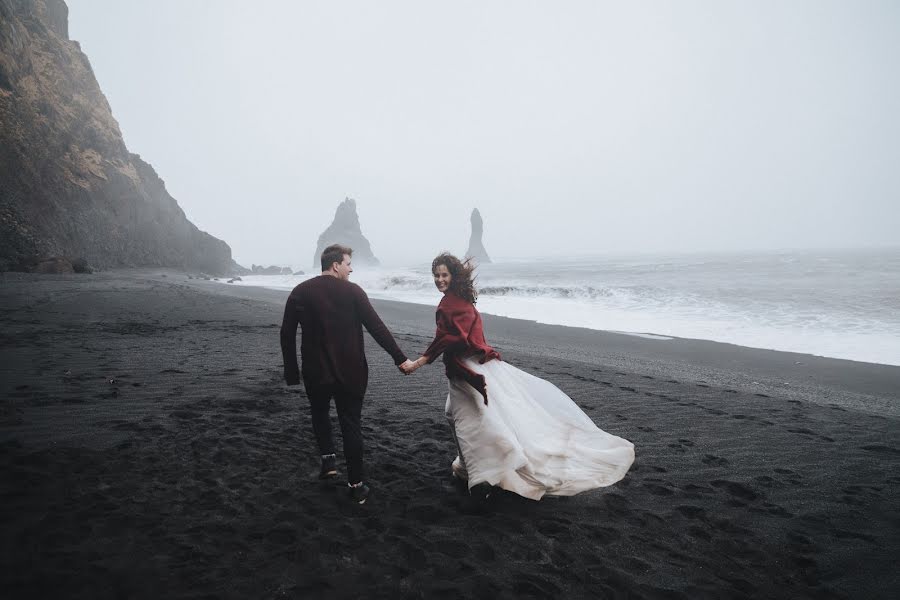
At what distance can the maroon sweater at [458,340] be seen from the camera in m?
3.52

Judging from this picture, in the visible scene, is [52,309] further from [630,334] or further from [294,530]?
[630,334]

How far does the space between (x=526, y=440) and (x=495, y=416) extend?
1.29ft

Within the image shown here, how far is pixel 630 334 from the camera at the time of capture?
45.0 ft

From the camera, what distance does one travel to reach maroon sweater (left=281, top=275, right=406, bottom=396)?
3.54 meters

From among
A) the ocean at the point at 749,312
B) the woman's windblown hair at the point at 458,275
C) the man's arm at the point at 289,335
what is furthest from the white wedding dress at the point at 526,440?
the ocean at the point at 749,312

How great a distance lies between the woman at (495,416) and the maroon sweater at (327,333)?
564 mm

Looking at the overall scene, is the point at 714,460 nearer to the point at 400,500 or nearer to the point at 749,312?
the point at 400,500

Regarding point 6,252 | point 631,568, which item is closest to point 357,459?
point 631,568

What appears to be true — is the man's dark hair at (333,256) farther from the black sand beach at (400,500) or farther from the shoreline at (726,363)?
the shoreline at (726,363)

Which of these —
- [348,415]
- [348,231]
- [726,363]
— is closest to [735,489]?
[348,415]

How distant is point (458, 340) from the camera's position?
3514 mm

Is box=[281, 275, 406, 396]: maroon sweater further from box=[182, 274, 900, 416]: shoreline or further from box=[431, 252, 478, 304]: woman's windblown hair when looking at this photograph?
box=[182, 274, 900, 416]: shoreline

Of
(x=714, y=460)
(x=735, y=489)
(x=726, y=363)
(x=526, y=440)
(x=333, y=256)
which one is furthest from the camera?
(x=726, y=363)

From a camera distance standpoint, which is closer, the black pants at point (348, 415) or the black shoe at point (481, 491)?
the black pants at point (348, 415)
